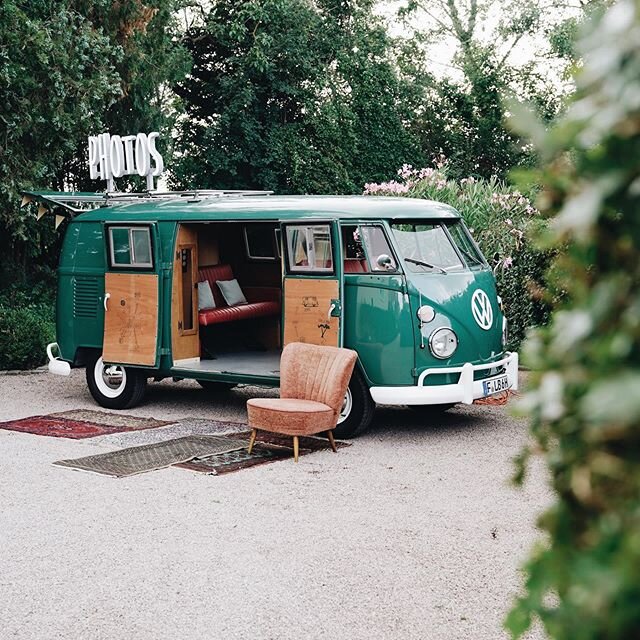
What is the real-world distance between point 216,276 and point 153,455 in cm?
407

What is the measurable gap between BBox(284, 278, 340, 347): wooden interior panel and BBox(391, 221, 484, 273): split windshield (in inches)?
Answer: 32.2

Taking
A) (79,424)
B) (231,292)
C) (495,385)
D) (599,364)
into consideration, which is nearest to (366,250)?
(495,385)

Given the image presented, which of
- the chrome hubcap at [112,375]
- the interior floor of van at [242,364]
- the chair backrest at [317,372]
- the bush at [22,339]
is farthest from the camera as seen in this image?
the bush at [22,339]

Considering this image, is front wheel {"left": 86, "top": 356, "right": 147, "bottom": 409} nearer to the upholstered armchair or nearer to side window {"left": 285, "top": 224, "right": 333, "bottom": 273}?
side window {"left": 285, "top": 224, "right": 333, "bottom": 273}

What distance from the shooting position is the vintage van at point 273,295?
9.62 metres

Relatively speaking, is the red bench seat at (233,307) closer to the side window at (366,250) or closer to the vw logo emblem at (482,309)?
the side window at (366,250)

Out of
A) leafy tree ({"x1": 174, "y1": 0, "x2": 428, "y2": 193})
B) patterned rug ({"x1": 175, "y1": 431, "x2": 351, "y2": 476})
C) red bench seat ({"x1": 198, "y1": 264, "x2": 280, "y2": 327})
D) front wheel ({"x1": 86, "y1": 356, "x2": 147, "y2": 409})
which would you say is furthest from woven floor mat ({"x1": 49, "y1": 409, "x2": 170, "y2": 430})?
leafy tree ({"x1": 174, "y1": 0, "x2": 428, "y2": 193})

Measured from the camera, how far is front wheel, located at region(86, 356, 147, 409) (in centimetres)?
1134

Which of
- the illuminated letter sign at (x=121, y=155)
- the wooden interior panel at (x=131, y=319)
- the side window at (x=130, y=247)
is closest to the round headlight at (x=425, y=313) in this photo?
the wooden interior panel at (x=131, y=319)

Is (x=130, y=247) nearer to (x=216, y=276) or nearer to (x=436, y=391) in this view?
(x=216, y=276)

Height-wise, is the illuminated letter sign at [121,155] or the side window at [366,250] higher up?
the illuminated letter sign at [121,155]

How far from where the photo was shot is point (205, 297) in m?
12.0

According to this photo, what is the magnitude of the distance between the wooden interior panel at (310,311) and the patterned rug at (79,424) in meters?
1.78

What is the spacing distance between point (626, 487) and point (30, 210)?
14772 mm
